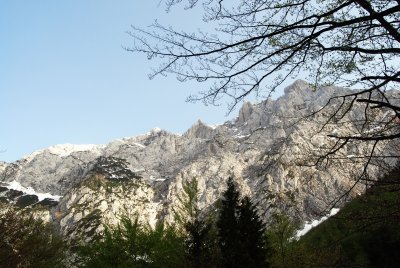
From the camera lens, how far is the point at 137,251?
22250 mm

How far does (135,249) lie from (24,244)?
6113 millimetres

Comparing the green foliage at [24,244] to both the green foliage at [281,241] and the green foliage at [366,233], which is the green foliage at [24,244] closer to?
the green foliage at [366,233]

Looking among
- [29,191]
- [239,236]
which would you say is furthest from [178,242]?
[29,191]

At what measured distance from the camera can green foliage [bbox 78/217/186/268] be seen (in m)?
21.5

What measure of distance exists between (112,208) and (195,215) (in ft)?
409

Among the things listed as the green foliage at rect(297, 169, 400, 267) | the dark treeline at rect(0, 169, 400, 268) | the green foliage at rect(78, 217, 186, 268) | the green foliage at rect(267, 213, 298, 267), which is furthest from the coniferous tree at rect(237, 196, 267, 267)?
the green foliage at rect(78, 217, 186, 268)

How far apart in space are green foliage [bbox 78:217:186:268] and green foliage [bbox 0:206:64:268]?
2.23 metres

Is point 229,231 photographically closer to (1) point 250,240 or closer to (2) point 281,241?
(1) point 250,240

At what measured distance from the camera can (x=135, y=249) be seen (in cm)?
2216

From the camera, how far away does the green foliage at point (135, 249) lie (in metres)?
21.5

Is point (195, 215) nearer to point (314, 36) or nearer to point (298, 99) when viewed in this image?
point (314, 36)

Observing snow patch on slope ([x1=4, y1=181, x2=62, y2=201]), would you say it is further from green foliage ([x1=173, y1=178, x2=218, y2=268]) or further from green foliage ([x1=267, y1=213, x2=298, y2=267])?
green foliage ([x1=173, y1=178, x2=218, y2=268])

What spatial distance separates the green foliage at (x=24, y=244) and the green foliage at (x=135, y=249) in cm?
223

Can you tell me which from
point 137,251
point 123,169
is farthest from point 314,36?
point 123,169
